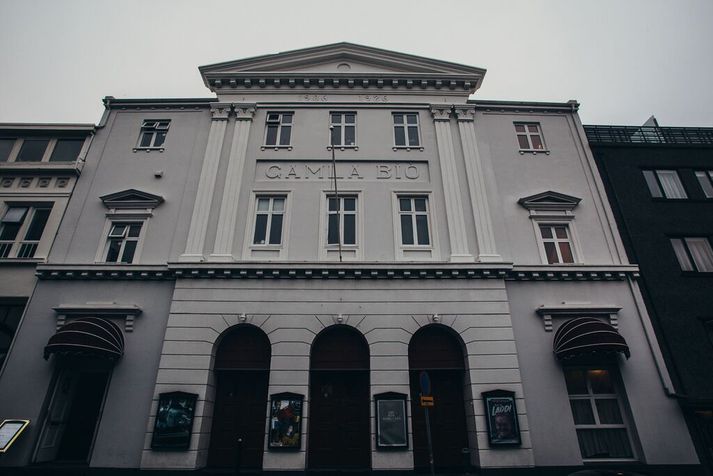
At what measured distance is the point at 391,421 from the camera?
40.4 ft

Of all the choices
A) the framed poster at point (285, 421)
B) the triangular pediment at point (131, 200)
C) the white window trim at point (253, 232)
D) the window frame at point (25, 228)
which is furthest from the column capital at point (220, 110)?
the framed poster at point (285, 421)

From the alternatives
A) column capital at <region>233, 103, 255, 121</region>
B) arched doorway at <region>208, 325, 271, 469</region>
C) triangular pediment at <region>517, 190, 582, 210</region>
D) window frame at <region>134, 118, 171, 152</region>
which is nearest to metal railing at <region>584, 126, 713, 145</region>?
triangular pediment at <region>517, 190, 582, 210</region>

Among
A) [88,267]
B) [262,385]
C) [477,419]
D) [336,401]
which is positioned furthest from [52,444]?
[477,419]

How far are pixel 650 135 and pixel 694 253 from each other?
659 cm

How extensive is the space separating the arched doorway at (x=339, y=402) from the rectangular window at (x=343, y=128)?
887cm

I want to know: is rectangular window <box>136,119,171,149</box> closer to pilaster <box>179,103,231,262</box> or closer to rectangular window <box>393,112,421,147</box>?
pilaster <box>179,103,231,262</box>

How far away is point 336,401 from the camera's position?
13195mm

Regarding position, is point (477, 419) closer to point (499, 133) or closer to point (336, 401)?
point (336, 401)

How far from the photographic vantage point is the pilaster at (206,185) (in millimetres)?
14680

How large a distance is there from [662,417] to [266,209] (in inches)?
668

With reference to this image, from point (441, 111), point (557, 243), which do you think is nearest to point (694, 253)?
point (557, 243)

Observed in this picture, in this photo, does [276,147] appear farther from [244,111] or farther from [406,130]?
[406,130]

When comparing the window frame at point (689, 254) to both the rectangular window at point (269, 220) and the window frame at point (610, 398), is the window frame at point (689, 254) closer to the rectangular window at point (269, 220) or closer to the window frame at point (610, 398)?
the window frame at point (610, 398)

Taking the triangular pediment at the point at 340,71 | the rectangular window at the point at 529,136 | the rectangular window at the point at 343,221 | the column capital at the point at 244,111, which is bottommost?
the rectangular window at the point at 343,221
